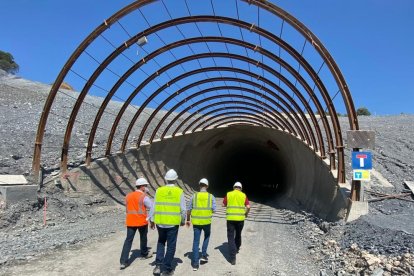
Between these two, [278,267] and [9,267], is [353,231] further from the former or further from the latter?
[9,267]

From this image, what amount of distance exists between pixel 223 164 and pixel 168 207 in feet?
89.7

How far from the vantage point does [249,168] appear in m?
40.8

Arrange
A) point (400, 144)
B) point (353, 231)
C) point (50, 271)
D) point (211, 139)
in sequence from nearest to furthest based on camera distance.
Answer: point (50, 271) → point (353, 231) → point (400, 144) → point (211, 139)

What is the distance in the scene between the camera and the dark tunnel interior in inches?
1190

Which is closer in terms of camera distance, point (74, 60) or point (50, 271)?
point (50, 271)

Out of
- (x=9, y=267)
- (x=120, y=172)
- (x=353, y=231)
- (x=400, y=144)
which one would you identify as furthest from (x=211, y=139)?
(x=9, y=267)

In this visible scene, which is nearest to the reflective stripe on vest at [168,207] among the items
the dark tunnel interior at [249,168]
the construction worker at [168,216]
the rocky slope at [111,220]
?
the construction worker at [168,216]

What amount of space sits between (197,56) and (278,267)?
32.1ft

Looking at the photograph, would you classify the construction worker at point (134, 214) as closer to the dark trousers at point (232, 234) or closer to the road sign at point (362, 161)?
the dark trousers at point (232, 234)

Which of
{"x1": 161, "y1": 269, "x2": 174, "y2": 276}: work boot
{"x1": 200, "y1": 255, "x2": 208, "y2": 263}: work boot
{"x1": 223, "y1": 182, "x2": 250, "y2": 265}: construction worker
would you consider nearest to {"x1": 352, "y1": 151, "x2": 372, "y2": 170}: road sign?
{"x1": 223, "y1": 182, "x2": 250, "y2": 265}: construction worker

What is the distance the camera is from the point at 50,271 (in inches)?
289

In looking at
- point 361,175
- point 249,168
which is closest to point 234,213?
point 361,175

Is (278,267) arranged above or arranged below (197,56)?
below

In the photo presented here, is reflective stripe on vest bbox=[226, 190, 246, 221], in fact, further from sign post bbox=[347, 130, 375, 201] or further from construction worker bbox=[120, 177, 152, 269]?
sign post bbox=[347, 130, 375, 201]
